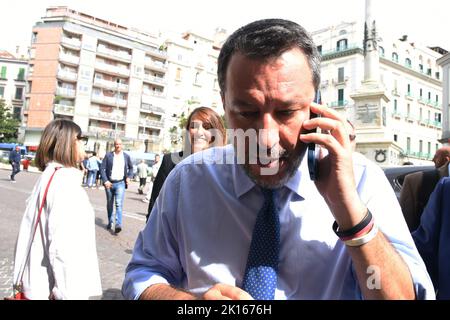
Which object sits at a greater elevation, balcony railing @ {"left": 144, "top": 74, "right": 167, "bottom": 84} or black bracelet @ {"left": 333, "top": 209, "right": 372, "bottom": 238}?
balcony railing @ {"left": 144, "top": 74, "right": 167, "bottom": 84}

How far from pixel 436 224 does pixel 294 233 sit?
0.89 meters

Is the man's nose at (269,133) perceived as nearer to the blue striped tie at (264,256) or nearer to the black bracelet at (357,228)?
the blue striped tie at (264,256)

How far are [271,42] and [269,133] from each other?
0.33m

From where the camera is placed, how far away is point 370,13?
1939 cm

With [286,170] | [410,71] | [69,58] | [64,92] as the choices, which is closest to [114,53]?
[69,58]

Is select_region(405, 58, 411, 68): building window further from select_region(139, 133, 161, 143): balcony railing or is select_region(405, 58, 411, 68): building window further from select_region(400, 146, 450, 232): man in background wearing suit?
select_region(400, 146, 450, 232): man in background wearing suit

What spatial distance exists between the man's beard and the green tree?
60.7 m

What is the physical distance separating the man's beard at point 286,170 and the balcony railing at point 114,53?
6332cm

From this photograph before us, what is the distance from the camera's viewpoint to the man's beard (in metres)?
1.36

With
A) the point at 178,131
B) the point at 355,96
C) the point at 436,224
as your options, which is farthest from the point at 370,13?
the point at 178,131

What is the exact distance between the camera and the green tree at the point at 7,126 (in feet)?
176

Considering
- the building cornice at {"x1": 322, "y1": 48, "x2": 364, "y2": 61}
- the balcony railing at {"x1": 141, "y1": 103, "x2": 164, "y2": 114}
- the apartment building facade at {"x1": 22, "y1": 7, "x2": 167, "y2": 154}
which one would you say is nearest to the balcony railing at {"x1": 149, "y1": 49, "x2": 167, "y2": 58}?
the apartment building facade at {"x1": 22, "y1": 7, "x2": 167, "y2": 154}

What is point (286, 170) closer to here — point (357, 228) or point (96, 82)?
point (357, 228)
